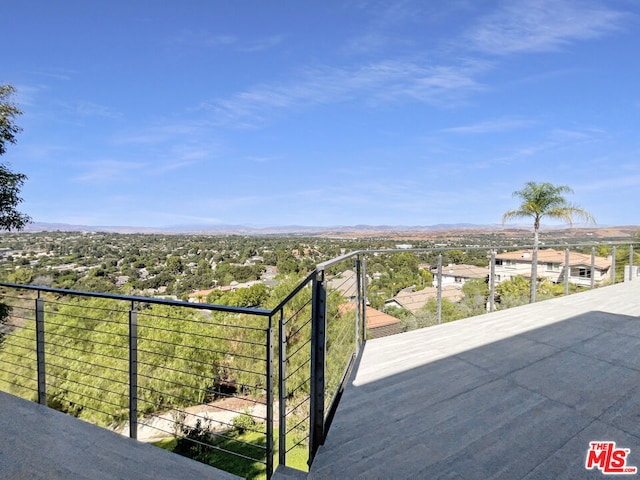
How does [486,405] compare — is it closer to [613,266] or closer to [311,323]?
[311,323]

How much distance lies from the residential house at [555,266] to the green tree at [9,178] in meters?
14.0

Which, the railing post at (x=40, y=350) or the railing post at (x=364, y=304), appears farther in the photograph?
the railing post at (x=364, y=304)

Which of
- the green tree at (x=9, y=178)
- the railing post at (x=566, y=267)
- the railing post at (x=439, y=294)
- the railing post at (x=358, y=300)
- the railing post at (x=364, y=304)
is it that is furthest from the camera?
the green tree at (x=9, y=178)

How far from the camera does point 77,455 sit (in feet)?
6.43

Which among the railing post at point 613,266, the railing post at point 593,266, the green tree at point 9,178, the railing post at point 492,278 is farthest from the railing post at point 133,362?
the green tree at point 9,178

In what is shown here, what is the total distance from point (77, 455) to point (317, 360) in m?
1.48

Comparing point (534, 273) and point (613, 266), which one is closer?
point (534, 273)

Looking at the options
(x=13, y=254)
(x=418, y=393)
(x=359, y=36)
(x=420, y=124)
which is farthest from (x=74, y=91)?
(x=418, y=393)

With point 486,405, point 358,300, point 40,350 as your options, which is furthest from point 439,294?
point 40,350

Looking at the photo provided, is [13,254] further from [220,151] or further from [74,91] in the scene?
[220,151]

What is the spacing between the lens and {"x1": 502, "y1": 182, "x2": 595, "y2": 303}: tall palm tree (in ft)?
45.3

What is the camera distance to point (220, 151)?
45906 millimetres

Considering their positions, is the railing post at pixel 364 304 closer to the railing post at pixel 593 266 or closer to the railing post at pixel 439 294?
the railing post at pixel 439 294

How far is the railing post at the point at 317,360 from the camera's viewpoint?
1690mm
